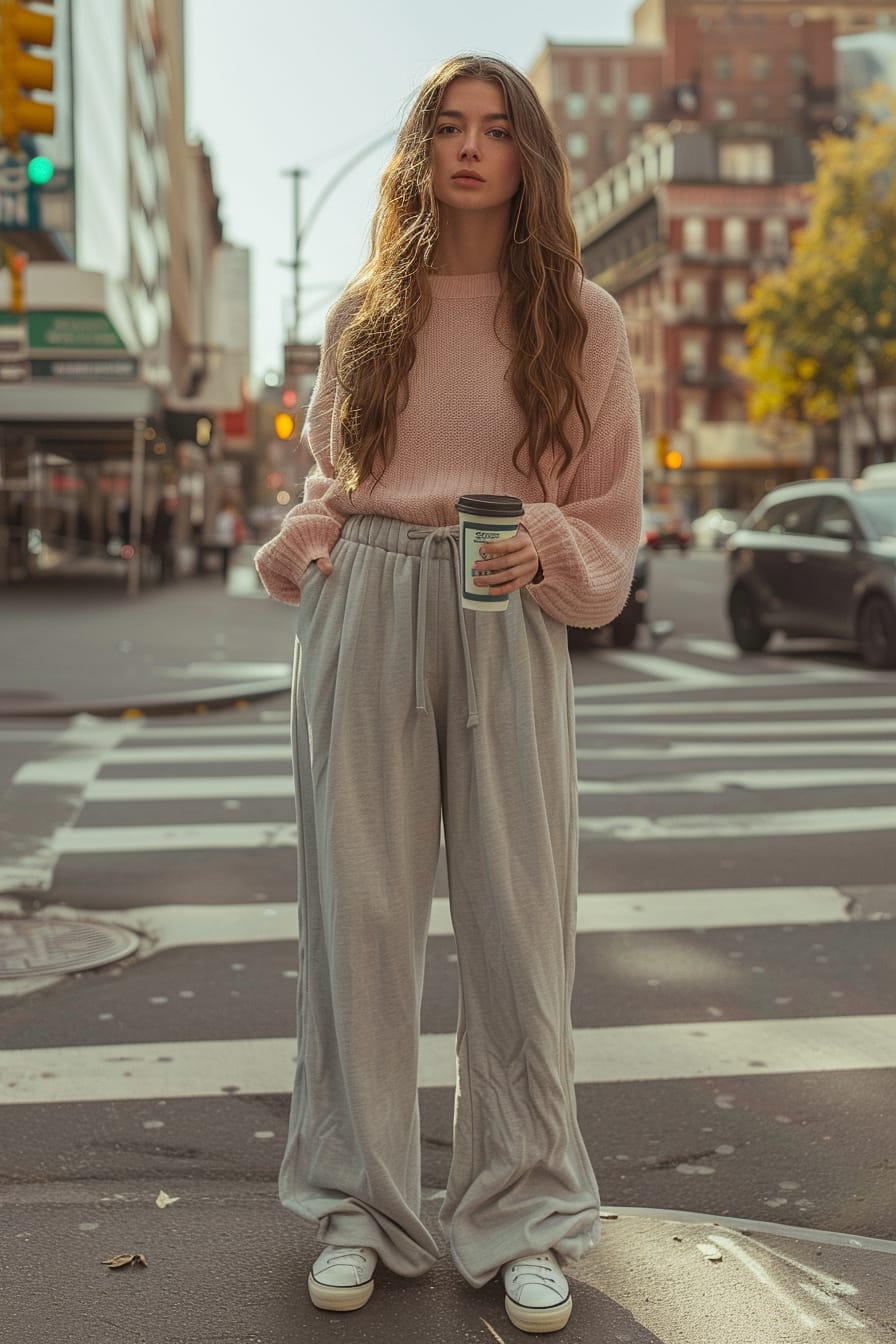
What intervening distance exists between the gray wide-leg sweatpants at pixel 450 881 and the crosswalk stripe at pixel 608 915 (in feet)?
9.12

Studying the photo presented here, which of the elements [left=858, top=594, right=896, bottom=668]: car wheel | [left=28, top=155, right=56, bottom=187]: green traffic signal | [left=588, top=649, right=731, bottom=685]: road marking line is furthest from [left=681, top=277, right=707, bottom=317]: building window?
[left=28, top=155, right=56, bottom=187]: green traffic signal

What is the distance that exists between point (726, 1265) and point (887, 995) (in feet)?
7.11

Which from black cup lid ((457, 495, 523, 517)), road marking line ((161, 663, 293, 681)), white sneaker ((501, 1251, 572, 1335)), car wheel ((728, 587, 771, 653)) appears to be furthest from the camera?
car wheel ((728, 587, 771, 653))

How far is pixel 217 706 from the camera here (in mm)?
13211

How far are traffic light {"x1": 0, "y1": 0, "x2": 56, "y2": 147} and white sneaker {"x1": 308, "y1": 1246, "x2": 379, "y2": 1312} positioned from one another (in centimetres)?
1094

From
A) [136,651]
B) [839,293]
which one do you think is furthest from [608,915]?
[839,293]

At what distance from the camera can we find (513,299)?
9.64 feet

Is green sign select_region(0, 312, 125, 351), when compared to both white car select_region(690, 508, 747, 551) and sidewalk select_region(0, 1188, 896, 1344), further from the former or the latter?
white car select_region(690, 508, 747, 551)

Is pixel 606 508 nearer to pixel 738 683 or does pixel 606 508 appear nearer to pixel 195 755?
pixel 195 755

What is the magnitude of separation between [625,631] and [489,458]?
15471 mm

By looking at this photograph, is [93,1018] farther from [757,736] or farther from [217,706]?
[217,706]

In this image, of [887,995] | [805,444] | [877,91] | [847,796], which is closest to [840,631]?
[847,796]

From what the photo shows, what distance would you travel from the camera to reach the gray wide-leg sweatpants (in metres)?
2.89

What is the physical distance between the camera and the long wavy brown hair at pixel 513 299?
9.53ft
